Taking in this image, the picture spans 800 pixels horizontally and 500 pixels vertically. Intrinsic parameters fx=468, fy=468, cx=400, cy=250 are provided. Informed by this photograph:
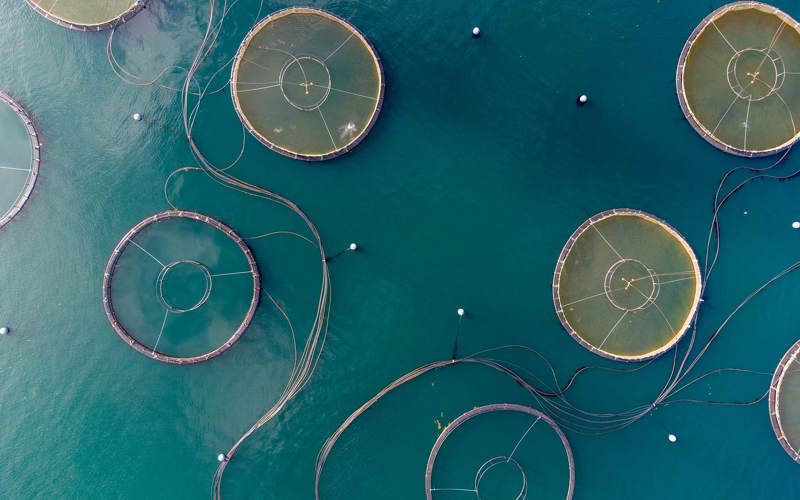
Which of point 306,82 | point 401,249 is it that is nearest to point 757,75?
point 401,249

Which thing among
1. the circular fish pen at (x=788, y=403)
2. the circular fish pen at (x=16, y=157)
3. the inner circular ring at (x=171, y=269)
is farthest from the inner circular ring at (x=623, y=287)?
the circular fish pen at (x=16, y=157)

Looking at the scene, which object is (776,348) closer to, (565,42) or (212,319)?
(565,42)

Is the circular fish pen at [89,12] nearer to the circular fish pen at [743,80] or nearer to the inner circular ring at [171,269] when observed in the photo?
the inner circular ring at [171,269]

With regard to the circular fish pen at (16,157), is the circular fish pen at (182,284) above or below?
below

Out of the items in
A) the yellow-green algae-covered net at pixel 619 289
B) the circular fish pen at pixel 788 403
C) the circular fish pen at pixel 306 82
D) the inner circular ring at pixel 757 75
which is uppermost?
the inner circular ring at pixel 757 75

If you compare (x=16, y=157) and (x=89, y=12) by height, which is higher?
(x=89, y=12)

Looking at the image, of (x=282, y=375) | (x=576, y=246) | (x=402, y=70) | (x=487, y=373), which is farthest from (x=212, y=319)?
(x=576, y=246)

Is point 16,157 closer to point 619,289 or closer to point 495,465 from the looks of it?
point 495,465
